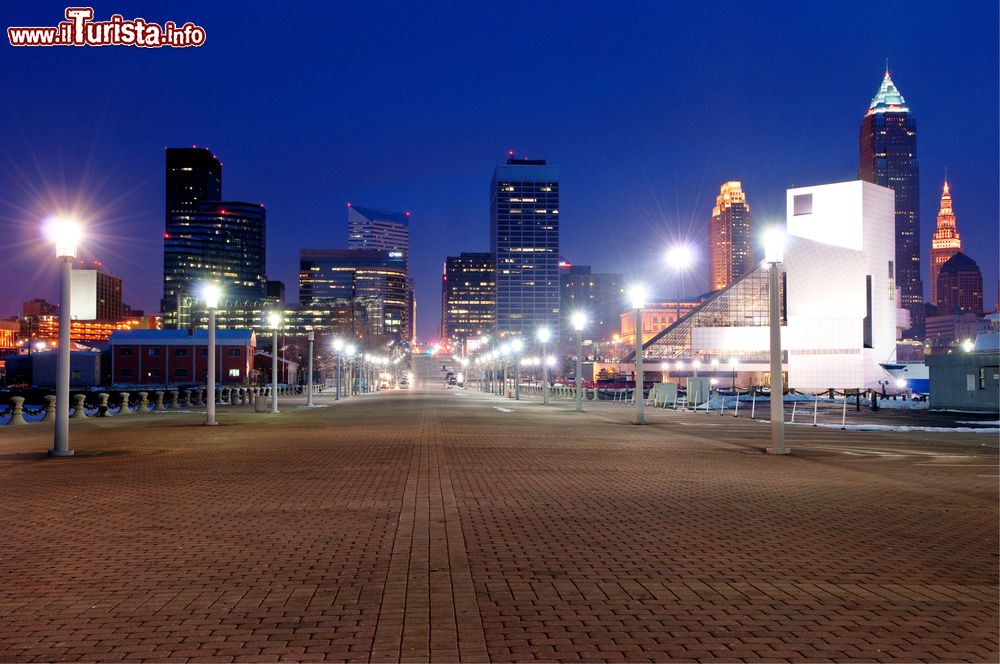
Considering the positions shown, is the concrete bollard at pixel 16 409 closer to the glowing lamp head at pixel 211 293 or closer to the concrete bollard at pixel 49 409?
the concrete bollard at pixel 49 409

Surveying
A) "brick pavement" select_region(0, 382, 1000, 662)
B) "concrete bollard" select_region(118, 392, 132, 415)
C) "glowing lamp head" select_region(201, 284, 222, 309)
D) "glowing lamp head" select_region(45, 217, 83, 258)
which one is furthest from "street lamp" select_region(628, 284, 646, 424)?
"concrete bollard" select_region(118, 392, 132, 415)

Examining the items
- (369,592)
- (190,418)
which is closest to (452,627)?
(369,592)

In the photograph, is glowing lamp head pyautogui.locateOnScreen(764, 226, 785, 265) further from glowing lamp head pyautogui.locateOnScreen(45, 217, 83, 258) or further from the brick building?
the brick building

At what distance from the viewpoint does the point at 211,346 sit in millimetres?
28109

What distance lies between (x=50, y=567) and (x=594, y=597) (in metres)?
4.88

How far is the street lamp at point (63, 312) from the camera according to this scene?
54.8ft

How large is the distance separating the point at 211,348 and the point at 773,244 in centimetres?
1877

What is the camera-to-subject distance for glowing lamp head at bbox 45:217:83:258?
17.3 m

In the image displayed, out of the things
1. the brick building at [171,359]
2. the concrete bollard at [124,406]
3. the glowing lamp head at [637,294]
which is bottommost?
the concrete bollard at [124,406]

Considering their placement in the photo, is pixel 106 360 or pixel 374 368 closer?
pixel 106 360

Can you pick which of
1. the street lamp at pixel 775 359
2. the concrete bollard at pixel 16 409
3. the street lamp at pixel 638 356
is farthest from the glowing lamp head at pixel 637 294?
the concrete bollard at pixel 16 409

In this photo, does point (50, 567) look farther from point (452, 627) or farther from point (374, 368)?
point (374, 368)

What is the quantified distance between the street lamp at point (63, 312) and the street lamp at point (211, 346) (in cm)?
1012

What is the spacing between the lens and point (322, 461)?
16312 millimetres
